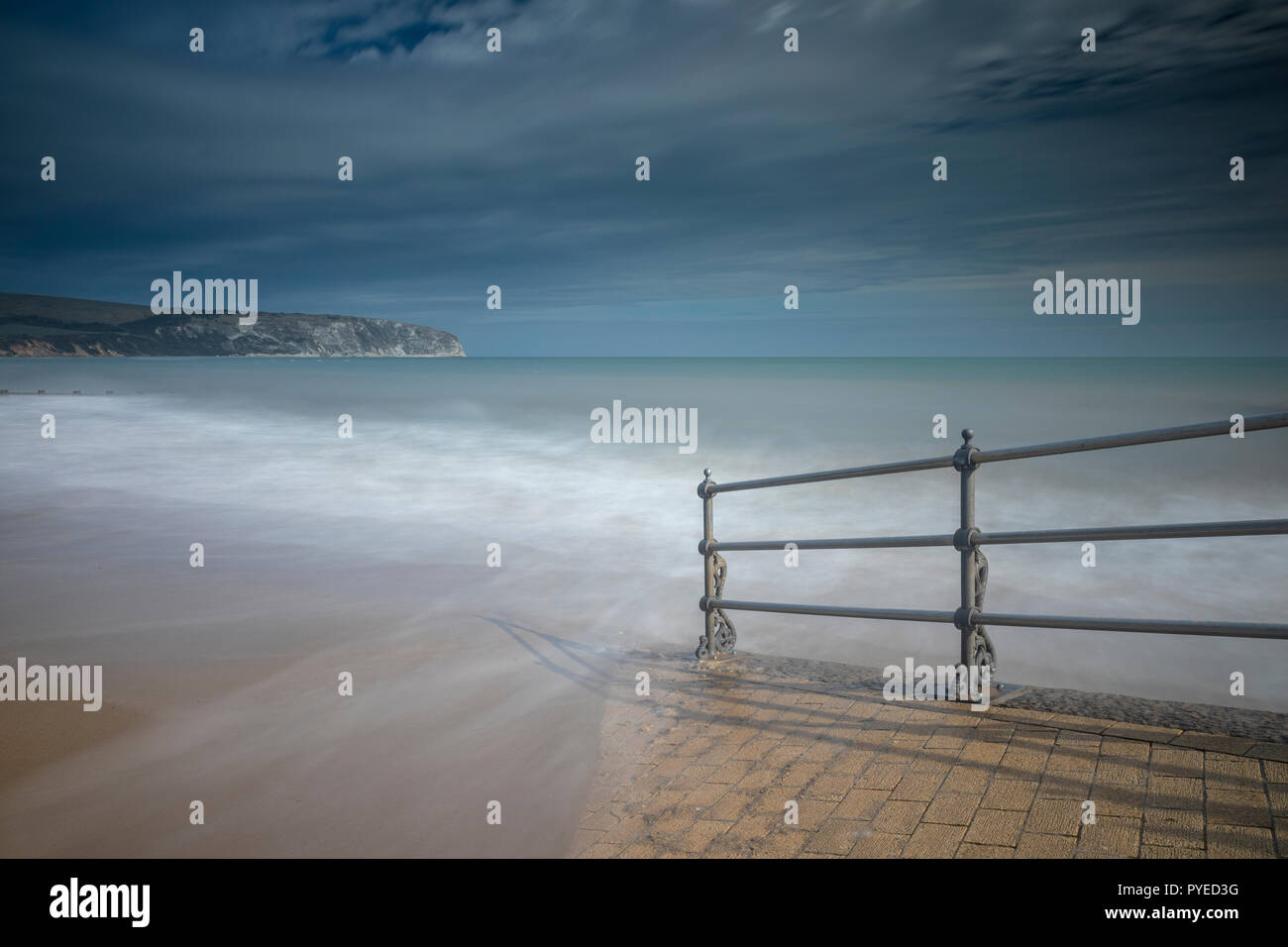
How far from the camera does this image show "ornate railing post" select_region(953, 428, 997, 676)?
13.1 feet

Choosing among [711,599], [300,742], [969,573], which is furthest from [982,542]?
[300,742]

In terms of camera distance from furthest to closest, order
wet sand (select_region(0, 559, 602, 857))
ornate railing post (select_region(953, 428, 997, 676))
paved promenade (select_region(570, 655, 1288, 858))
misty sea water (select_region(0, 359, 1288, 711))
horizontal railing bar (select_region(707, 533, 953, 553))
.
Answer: misty sea water (select_region(0, 359, 1288, 711)), horizontal railing bar (select_region(707, 533, 953, 553)), ornate railing post (select_region(953, 428, 997, 676)), wet sand (select_region(0, 559, 602, 857)), paved promenade (select_region(570, 655, 1288, 858))

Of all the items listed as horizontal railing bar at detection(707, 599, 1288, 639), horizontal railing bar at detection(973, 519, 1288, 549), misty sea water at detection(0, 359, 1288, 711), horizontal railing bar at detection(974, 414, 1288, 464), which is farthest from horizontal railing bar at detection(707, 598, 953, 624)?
misty sea water at detection(0, 359, 1288, 711)

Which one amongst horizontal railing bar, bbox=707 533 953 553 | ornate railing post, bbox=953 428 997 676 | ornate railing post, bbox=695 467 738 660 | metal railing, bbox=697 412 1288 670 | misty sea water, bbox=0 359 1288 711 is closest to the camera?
metal railing, bbox=697 412 1288 670

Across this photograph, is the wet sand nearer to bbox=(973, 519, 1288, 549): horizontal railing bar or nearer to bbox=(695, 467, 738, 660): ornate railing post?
bbox=(695, 467, 738, 660): ornate railing post

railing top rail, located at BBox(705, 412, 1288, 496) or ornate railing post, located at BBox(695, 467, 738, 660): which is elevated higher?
railing top rail, located at BBox(705, 412, 1288, 496)

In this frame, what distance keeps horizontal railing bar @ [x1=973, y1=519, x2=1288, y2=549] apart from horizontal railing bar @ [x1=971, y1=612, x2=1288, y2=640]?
12.8 inches

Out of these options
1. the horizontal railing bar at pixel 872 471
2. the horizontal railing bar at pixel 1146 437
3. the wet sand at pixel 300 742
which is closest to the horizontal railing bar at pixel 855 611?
the horizontal railing bar at pixel 872 471

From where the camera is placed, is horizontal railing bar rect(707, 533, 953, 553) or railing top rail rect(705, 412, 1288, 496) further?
horizontal railing bar rect(707, 533, 953, 553)

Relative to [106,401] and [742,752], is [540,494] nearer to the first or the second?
[742,752]

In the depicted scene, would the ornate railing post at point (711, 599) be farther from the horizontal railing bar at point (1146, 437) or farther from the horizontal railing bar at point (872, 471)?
the horizontal railing bar at point (1146, 437)

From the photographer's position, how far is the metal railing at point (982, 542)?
3.06 meters
